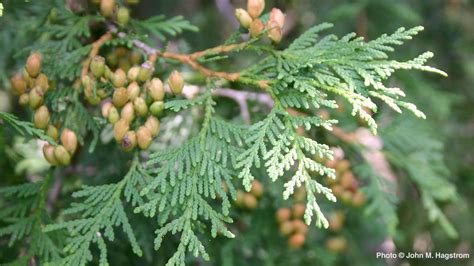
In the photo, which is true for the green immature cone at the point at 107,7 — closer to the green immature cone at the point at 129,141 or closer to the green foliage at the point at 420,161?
the green immature cone at the point at 129,141

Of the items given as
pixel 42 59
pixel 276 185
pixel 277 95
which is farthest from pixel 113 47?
pixel 276 185

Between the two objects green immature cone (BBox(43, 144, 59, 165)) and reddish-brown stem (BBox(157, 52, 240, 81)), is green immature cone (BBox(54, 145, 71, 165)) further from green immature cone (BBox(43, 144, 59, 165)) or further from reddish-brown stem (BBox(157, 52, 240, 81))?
reddish-brown stem (BBox(157, 52, 240, 81))

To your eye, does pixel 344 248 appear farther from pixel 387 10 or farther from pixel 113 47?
pixel 113 47

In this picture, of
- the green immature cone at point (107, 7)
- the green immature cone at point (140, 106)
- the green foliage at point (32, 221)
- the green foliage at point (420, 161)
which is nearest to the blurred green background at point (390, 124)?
the green foliage at point (420, 161)

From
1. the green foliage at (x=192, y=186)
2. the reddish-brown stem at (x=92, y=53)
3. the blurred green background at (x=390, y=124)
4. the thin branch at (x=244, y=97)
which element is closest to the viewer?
the green foliage at (x=192, y=186)

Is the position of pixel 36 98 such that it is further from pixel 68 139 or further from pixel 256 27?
pixel 256 27

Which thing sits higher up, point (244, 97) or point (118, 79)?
point (118, 79)

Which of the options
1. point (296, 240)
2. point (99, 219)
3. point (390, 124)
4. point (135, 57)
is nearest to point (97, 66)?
point (135, 57)

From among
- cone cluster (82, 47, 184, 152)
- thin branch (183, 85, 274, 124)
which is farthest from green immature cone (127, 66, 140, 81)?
thin branch (183, 85, 274, 124)
